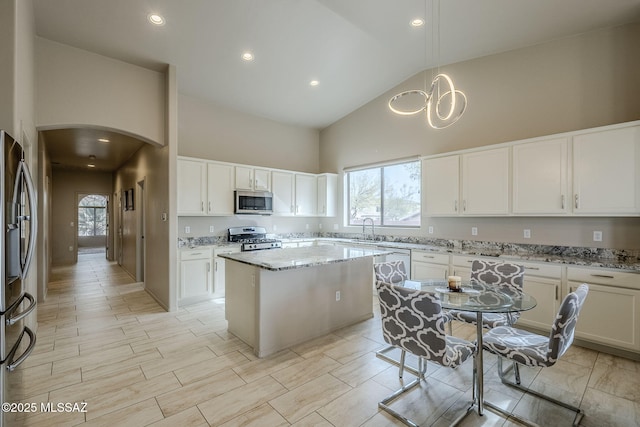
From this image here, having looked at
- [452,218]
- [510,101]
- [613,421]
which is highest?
[510,101]

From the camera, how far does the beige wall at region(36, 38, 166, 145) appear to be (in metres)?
3.52

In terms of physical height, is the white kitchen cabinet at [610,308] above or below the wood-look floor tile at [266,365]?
above

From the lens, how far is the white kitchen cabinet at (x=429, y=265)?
407 cm

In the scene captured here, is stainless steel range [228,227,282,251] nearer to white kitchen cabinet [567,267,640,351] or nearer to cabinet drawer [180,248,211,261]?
cabinet drawer [180,248,211,261]

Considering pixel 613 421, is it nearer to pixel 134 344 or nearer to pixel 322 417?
pixel 322 417

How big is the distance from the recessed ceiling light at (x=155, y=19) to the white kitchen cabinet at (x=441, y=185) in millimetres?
3928

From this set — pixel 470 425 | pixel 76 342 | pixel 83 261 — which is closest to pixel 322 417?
pixel 470 425

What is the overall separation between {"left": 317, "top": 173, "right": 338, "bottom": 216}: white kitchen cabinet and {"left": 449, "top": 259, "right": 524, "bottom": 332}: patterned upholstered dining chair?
A: 3.71 meters

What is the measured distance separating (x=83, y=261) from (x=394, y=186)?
31.1 ft

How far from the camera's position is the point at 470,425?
1978mm

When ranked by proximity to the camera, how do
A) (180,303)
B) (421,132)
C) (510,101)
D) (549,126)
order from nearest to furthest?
(549,126)
(510,101)
(180,303)
(421,132)

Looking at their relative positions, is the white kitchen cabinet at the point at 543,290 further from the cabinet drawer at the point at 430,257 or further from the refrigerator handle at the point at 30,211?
the refrigerator handle at the point at 30,211

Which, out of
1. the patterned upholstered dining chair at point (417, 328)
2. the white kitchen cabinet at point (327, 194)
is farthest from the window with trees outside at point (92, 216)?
the patterned upholstered dining chair at point (417, 328)

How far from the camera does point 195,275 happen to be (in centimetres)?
457
